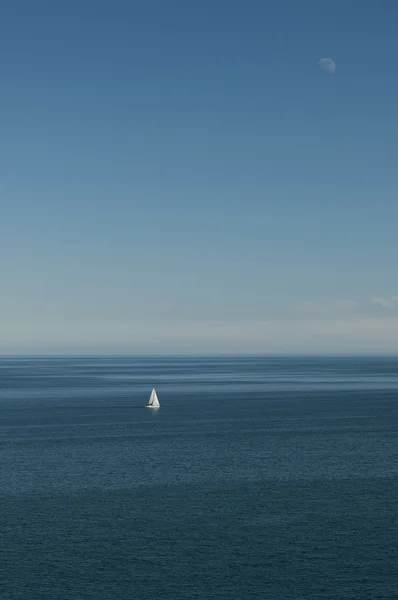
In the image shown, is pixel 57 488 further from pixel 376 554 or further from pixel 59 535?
pixel 376 554

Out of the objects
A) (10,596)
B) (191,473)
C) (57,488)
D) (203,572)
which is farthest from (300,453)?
(10,596)

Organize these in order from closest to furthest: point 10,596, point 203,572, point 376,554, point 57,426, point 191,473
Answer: point 10,596 → point 203,572 → point 376,554 → point 191,473 → point 57,426

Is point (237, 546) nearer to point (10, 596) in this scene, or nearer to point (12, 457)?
point (10, 596)

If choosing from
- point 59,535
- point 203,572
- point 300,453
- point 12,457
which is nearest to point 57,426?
point 12,457

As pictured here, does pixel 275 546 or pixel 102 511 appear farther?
pixel 102 511

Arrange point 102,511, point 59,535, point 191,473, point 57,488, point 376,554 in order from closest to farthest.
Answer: point 376,554, point 59,535, point 102,511, point 57,488, point 191,473

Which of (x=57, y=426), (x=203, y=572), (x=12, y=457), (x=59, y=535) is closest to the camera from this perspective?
(x=203, y=572)
